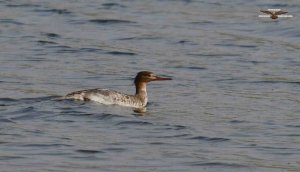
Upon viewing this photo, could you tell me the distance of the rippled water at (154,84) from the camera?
16.8m

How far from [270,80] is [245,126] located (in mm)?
5052

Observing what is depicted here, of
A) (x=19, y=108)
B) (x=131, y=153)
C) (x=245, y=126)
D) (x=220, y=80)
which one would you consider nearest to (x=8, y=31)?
(x=220, y=80)

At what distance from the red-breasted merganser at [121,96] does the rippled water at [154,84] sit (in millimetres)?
125

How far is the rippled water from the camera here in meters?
16.8

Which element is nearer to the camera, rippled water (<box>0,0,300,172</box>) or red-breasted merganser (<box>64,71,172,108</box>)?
rippled water (<box>0,0,300,172</box>)

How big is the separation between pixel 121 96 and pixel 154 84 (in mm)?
2850

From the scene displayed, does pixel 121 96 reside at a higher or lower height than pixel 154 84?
higher

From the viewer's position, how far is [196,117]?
2008 cm

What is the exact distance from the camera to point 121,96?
70.6 ft

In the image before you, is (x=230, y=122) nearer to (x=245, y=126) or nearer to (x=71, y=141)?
(x=245, y=126)

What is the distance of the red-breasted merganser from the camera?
21062mm

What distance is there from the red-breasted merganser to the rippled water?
0.12 metres

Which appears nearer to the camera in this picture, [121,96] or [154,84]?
[121,96]

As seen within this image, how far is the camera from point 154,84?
79.8ft
